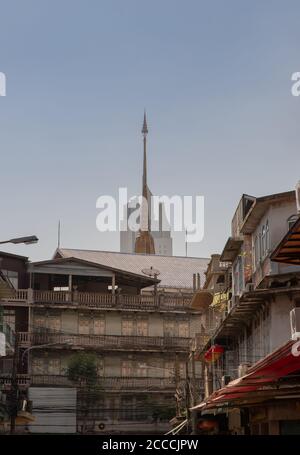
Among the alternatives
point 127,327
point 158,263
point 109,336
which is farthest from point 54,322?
point 158,263

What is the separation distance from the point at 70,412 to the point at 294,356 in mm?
47903

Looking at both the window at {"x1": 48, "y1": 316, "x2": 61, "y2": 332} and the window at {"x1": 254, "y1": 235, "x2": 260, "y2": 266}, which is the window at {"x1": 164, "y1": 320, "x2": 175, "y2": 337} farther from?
the window at {"x1": 254, "y1": 235, "x2": 260, "y2": 266}

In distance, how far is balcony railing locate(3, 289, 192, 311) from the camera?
66562mm

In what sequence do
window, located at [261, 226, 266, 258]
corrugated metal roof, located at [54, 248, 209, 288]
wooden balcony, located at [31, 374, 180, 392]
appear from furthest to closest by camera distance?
corrugated metal roof, located at [54, 248, 209, 288] → wooden balcony, located at [31, 374, 180, 392] → window, located at [261, 226, 266, 258]

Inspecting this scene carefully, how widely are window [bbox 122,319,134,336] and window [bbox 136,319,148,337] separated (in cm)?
49

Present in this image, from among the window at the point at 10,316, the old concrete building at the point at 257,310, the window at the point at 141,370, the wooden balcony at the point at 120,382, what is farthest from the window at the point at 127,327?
the old concrete building at the point at 257,310

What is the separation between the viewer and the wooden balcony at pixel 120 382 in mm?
65125

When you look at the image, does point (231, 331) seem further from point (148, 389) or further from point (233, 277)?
point (148, 389)

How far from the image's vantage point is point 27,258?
2694 inches

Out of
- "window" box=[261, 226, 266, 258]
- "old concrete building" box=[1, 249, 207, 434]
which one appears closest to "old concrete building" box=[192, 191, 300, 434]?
"window" box=[261, 226, 266, 258]

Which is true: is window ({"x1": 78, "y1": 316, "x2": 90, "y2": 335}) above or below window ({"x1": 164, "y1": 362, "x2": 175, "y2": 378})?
above

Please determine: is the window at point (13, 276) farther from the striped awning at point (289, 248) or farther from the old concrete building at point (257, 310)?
the striped awning at point (289, 248)

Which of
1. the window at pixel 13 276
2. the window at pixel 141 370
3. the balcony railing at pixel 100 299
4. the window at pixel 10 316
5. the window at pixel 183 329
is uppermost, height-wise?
the window at pixel 13 276

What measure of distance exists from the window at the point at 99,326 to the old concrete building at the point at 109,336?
0.08 meters
